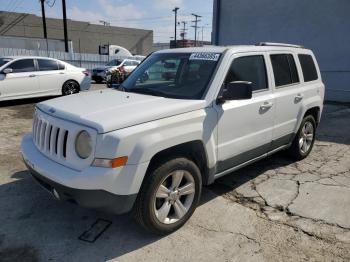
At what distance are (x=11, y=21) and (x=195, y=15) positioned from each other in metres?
43.6

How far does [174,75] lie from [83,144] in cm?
166

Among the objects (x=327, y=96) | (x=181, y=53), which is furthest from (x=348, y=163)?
(x=327, y=96)

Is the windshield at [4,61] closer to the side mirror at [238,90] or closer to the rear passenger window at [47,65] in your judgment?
the rear passenger window at [47,65]

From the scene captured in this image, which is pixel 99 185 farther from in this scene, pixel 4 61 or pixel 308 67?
pixel 4 61

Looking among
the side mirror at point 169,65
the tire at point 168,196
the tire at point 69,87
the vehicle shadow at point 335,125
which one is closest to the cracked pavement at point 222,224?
the tire at point 168,196

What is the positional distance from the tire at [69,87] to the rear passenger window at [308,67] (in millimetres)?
8708

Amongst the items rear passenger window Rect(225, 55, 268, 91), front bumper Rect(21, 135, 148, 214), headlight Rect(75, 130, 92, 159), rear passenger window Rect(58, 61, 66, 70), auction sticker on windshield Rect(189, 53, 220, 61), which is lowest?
front bumper Rect(21, 135, 148, 214)

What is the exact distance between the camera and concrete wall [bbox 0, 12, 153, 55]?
48.9 metres

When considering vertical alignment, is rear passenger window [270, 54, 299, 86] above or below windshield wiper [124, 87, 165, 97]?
above

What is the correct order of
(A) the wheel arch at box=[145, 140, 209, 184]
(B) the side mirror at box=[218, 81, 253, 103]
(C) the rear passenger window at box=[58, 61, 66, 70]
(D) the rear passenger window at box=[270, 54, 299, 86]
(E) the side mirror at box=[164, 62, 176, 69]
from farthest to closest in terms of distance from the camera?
(C) the rear passenger window at box=[58, 61, 66, 70] → (D) the rear passenger window at box=[270, 54, 299, 86] → (E) the side mirror at box=[164, 62, 176, 69] → (B) the side mirror at box=[218, 81, 253, 103] → (A) the wheel arch at box=[145, 140, 209, 184]

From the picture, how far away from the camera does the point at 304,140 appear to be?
5.85m

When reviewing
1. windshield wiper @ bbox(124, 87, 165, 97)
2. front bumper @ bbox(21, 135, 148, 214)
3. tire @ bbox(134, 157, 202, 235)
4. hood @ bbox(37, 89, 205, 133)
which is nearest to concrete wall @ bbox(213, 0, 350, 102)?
windshield wiper @ bbox(124, 87, 165, 97)

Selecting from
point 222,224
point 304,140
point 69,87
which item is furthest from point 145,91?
point 69,87

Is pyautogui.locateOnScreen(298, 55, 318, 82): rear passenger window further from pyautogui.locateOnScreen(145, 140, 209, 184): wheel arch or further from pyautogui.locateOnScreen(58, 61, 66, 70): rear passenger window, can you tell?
pyautogui.locateOnScreen(58, 61, 66, 70): rear passenger window
